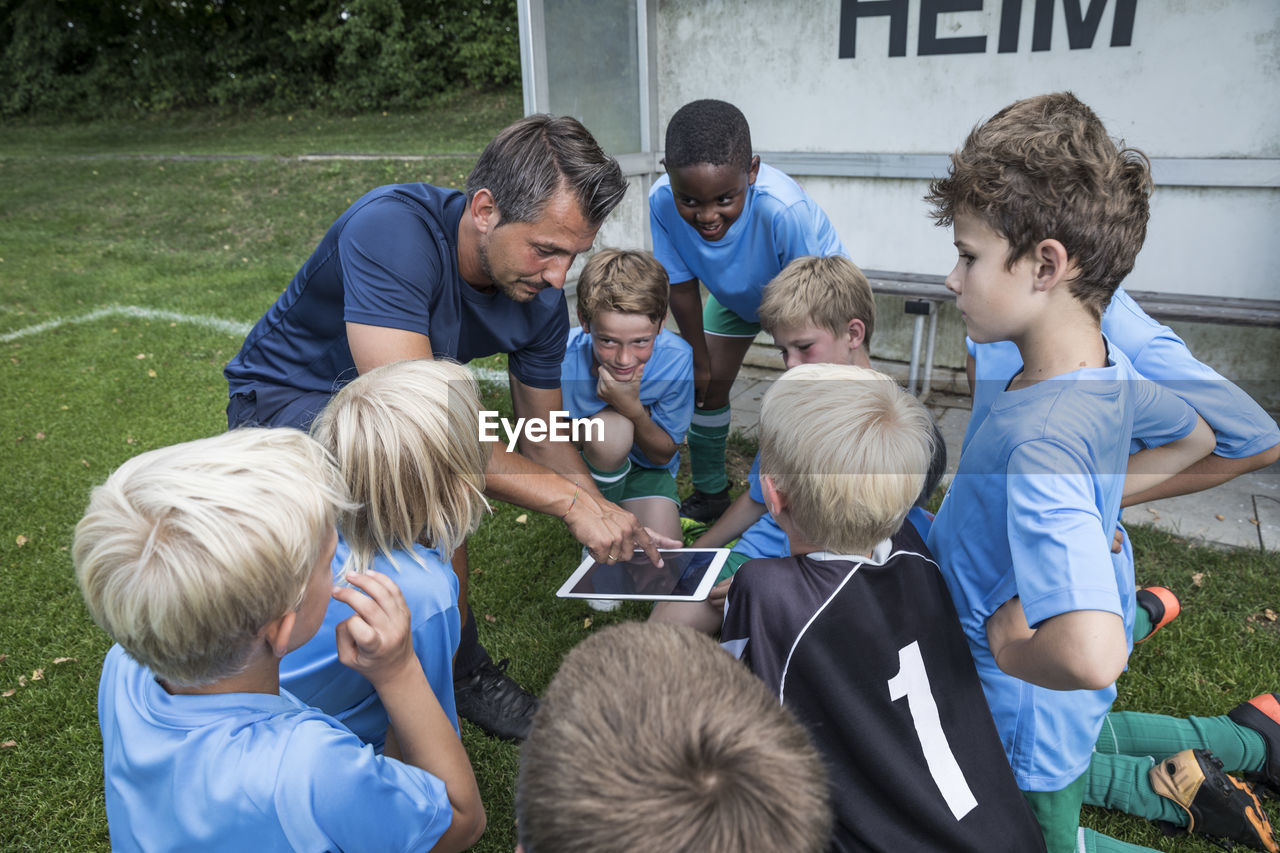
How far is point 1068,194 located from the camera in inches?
63.2

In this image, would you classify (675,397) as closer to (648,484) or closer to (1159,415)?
(648,484)

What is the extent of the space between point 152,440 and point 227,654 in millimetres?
4106

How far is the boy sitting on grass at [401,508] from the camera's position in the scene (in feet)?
5.59

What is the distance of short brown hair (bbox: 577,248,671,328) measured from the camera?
3080mm

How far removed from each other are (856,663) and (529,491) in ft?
3.91

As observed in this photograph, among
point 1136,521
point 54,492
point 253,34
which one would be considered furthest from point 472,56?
point 1136,521

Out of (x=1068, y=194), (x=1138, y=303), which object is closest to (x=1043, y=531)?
(x=1068, y=194)

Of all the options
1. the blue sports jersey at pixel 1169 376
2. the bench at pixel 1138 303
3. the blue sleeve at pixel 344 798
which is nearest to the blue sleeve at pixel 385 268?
the blue sleeve at pixel 344 798

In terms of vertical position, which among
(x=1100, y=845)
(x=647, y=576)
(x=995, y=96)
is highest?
(x=995, y=96)

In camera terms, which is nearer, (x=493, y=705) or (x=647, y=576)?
(x=647, y=576)

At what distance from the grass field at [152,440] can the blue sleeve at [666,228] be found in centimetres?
112

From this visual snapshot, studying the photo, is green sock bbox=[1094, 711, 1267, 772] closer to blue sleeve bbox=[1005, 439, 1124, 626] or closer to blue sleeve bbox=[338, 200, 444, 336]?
blue sleeve bbox=[1005, 439, 1124, 626]

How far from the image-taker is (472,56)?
2059 cm

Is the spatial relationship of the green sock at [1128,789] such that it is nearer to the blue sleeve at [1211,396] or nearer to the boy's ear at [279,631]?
the blue sleeve at [1211,396]
